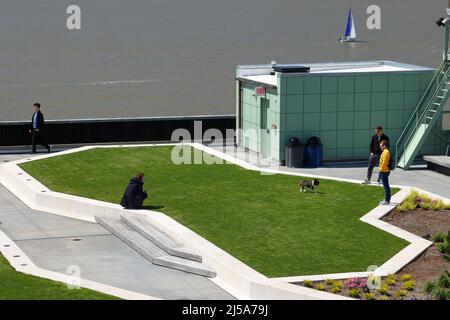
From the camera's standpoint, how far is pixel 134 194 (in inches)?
963

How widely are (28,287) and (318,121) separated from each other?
46.4 feet

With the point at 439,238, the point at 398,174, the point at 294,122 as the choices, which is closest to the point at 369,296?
the point at 439,238

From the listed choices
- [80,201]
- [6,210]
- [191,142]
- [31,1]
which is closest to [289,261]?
[80,201]

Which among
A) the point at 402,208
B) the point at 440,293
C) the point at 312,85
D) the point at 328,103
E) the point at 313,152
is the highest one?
the point at 312,85

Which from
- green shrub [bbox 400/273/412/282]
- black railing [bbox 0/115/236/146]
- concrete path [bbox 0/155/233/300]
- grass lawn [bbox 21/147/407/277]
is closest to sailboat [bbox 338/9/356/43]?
black railing [bbox 0/115/236/146]

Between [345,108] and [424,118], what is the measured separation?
2.55m

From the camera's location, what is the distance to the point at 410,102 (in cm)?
3091

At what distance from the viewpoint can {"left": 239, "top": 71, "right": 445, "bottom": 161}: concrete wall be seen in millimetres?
29859

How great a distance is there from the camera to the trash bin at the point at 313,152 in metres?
29.9

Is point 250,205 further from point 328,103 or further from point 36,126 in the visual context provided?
point 36,126

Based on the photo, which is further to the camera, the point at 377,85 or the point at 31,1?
the point at 31,1

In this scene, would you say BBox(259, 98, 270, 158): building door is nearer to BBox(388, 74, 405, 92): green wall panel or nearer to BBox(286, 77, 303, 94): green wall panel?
BBox(286, 77, 303, 94): green wall panel

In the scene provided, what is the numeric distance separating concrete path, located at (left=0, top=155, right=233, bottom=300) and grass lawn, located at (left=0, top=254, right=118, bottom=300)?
4.23ft

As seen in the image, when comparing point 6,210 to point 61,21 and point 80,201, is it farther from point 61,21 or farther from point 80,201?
point 61,21
